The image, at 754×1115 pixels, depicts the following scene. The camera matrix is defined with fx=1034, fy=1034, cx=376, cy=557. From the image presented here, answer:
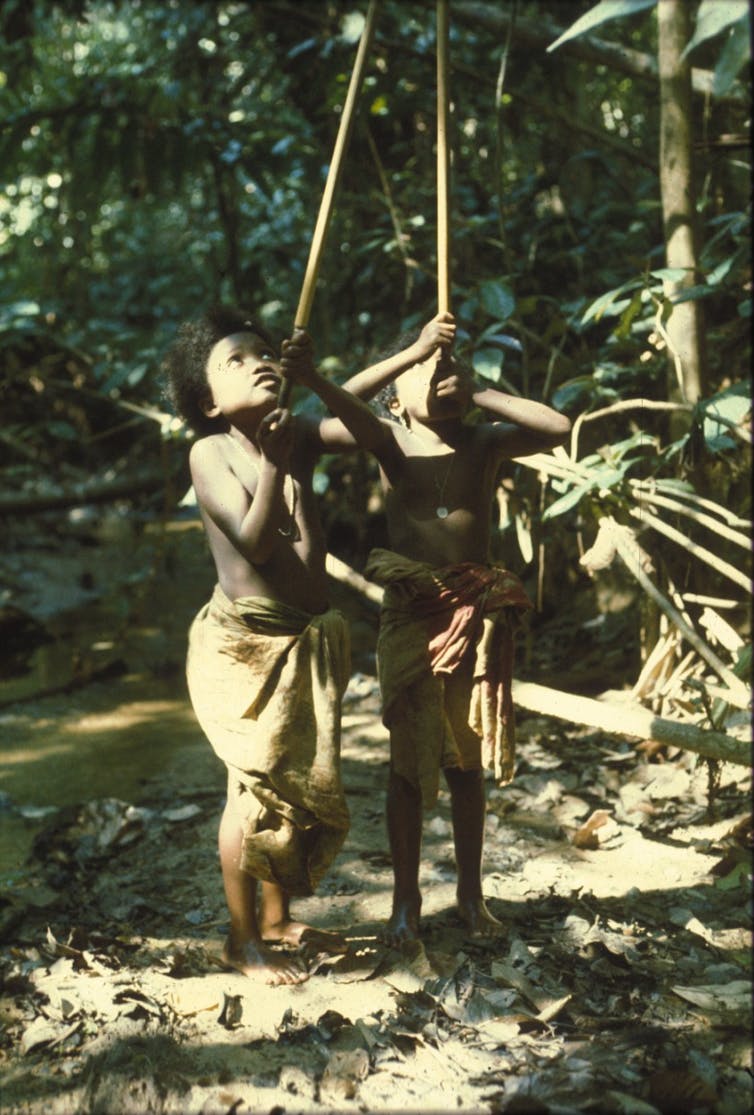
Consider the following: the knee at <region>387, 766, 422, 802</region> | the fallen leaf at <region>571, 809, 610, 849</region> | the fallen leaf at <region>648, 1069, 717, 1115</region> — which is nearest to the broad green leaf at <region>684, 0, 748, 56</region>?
the fallen leaf at <region>648, 1069, 717, 1115</region>

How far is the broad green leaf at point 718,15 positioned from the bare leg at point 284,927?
207 cm

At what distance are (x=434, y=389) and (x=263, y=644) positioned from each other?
28.8 inches

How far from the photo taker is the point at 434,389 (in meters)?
2.48

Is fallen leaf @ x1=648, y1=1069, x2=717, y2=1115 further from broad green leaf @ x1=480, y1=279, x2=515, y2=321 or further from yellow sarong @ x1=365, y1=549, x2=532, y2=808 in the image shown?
broad green leaf @ x1=480, y1=279, x2=515, y2=321

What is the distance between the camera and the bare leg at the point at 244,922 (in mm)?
2457

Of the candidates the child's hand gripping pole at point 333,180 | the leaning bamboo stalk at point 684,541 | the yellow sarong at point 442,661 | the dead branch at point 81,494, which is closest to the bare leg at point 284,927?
the yellow sarong at point 442,661

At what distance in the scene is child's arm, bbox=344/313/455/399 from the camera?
2.30 m

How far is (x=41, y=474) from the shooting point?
7.37 metres

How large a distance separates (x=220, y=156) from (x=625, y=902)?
4238 mm

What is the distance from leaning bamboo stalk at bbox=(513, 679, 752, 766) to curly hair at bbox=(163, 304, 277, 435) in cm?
127

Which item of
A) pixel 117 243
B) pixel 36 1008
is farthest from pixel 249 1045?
pixel 117 243

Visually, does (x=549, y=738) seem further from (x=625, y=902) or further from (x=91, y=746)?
(x=91, y=746)

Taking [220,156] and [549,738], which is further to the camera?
[220,156]

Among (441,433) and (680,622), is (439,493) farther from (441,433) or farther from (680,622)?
(680,622)
